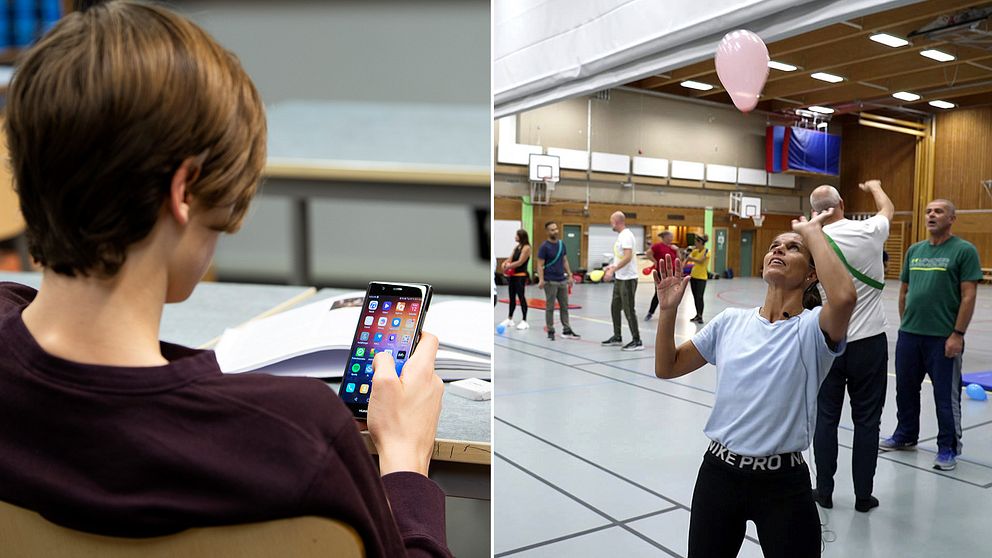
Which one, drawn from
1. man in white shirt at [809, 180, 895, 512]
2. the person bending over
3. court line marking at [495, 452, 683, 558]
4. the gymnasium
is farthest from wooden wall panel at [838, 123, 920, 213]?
the person bending over

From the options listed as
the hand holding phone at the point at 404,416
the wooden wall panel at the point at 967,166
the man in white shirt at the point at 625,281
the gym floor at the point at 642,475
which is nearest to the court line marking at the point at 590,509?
the gym floor at the point at 642,475

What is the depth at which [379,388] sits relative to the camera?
70 cm

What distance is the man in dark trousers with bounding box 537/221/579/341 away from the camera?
6.39m

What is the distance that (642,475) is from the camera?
2.97 m

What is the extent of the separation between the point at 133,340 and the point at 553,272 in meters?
6.13

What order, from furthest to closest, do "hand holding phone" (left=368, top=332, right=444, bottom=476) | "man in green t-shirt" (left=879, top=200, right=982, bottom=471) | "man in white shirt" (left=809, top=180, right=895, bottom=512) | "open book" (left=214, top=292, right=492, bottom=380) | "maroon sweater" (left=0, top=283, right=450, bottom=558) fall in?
"man in green t-shirt" (left=879, top=200, right=982, bottom=471)
"man in white shirt" (left=809, top=180, right=895, bottom=512)
"open book" (left=214, top=292, right=492, bottom=380)
"hand holding phone" (left=368, top=332, right=444, bottom=476)
"maroon sweater" (left=0, top=283, right=450, bottom=558)

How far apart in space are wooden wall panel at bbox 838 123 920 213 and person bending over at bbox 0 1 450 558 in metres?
8.21

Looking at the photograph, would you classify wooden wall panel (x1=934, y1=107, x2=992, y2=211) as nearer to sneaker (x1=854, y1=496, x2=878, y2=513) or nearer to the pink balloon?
sneaker (x1=854, y1=496, x2=878, y2=513)

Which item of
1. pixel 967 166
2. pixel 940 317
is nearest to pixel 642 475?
pixel 940 317

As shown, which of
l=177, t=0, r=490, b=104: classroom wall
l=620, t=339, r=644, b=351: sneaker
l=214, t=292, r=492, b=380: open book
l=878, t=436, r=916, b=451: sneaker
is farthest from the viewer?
l=620, t=339, r=644, b=351: sneaker

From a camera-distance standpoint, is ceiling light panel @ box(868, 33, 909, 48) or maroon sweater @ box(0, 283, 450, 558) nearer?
maroon sweater @ box(0, 283, 450, 558)

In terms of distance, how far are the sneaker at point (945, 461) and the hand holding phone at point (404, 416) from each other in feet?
10.8

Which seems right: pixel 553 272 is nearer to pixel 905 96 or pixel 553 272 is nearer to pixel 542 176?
pixel 905 96

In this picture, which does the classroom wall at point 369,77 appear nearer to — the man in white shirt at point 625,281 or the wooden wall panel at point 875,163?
the man in white shirt at point 625,281
